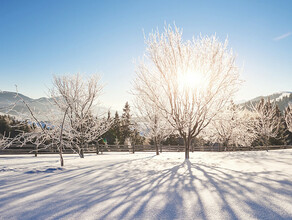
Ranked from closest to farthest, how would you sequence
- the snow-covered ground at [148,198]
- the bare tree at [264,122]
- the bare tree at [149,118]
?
1. the snow-covered ground at [148,198]
2. the bare tree at [149,118]
3. the bare tree at [264,122]

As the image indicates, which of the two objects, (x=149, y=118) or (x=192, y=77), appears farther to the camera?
(x=149, y=118)

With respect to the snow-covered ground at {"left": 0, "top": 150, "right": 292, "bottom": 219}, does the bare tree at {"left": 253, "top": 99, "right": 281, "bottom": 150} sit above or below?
above

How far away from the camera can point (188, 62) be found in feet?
30.6

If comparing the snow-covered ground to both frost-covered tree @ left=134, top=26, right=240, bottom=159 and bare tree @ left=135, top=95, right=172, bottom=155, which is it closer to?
frost-covered tree @ left=134, top=26, right=240, bottom=159

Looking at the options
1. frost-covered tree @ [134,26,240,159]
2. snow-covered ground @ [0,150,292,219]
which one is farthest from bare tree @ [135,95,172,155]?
snow-covered ground @ [0,150,292,219]

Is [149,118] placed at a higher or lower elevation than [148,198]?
higher

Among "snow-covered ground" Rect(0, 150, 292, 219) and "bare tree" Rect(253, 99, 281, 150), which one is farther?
"bare tree" Rect(253, 99, 281, 150)

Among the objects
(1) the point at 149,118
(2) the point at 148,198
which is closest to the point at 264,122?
(1) the point at 149,118

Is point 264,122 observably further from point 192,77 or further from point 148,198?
point 148,198

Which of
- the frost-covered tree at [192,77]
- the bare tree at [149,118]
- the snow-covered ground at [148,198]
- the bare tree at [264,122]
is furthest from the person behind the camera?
the bare tree at [264,122]

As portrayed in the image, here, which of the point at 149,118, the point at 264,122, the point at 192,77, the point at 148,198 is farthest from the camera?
the point at 264,122

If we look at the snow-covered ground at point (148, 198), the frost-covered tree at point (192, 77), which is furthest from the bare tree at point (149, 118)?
the snow-covered ground at point (148, 198)

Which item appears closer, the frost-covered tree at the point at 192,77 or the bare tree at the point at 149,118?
the frost-covered tree at the point at 192,77

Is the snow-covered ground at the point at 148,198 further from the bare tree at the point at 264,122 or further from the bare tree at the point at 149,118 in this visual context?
the bare tree at the point at 264,122
